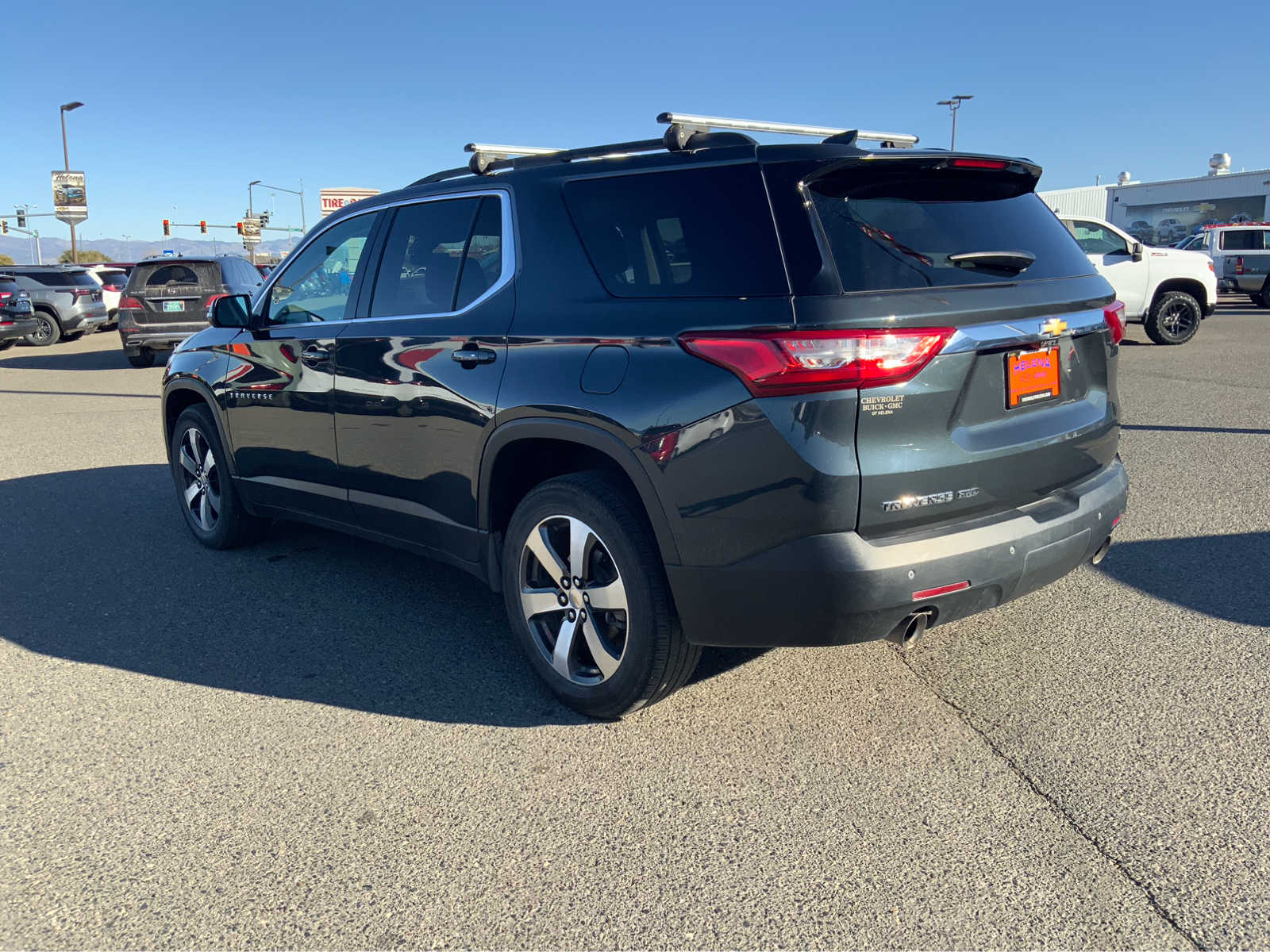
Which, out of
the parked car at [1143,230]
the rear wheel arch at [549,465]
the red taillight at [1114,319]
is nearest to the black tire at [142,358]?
the rear wheel arch at [549,465]

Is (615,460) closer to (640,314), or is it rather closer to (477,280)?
(640,314)

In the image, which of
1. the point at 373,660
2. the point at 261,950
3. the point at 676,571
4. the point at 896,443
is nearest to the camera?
the point at 261,950

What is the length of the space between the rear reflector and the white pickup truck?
13234 mm

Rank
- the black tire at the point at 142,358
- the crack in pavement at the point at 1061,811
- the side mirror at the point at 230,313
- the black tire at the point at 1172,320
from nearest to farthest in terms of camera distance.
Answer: the crack in pavement at the point at 1061,811 < the side mirror at the point at 230,313 < the black tire at the point at 1172,320 < the black tire at the point at 142,358

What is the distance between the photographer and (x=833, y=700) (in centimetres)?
360

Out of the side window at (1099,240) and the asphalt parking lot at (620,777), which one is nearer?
the asphalt parking lot at (620,777)

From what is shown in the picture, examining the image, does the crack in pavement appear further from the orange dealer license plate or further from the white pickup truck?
the white pickup truck

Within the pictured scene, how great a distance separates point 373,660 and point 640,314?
1886 mm

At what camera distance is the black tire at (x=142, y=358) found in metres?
16.4

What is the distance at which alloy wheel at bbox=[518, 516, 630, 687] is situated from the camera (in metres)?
3.37

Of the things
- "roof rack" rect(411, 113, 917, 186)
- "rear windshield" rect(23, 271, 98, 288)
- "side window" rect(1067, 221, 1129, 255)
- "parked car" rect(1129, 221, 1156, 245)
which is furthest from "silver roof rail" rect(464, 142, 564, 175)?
"parked car" rect(1129, 221, 1156, 245)

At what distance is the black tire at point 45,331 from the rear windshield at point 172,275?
804cm

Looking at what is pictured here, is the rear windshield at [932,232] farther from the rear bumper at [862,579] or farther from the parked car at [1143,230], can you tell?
the parked car at [1143,230]

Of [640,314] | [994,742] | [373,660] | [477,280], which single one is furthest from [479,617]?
[994,742]
